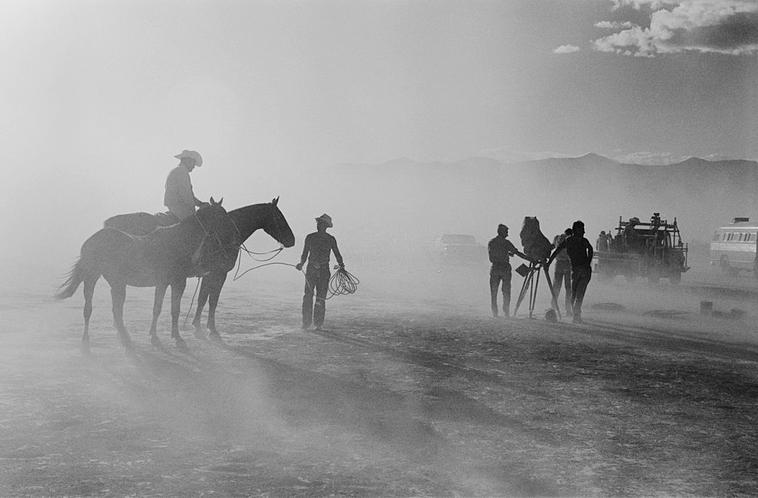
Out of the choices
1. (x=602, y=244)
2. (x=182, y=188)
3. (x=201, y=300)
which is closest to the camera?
(x=182, y=188)

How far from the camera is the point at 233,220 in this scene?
42.5 ft

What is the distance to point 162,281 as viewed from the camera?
40.2 feet

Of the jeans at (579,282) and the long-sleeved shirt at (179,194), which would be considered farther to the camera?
the jeans at (579,282)

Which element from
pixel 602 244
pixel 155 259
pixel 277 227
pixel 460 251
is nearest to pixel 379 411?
pixel 155 259

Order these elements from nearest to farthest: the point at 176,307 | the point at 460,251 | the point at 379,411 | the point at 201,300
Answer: the point at 379,411
the point at 176,307
the point at 201,300
the point at 460,251

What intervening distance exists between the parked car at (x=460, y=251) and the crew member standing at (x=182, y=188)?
26.7 metres

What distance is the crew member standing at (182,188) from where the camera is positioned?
42.1 feet

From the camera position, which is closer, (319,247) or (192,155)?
(192,155)

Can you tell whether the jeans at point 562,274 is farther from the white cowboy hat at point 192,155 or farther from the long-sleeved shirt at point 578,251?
the white cowboy hat at point 192,155

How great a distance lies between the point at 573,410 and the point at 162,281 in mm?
6796

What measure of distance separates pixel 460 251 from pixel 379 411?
1237 inches

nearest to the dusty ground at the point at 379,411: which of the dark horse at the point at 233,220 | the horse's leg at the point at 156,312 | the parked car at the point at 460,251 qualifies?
the horse's leg at the point at 156,312

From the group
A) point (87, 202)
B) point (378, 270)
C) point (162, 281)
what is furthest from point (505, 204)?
point (162, 281)

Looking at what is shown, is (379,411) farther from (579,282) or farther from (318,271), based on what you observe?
(579,282)
